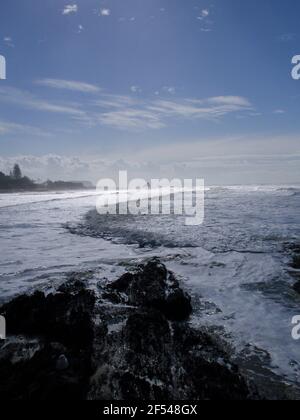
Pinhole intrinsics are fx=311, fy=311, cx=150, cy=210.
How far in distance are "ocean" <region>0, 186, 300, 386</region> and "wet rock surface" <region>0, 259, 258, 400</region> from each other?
64 cm

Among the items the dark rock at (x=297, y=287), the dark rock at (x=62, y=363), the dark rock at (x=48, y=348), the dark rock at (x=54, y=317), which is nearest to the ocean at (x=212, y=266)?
the dark rock at (x=297, y=287)

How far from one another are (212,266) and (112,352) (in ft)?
17.9

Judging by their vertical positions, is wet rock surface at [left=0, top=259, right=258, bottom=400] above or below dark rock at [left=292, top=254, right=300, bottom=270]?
below

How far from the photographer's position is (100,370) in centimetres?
417

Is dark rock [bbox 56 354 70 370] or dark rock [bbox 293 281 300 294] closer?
dark rock [bbox 56 354 70 370]

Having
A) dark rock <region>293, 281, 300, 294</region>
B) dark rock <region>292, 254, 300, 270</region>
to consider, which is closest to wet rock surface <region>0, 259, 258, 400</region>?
dark rock <region>293, 281, 300, 294</region>

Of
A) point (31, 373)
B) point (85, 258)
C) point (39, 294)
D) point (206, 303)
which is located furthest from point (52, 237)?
point (31, 373)

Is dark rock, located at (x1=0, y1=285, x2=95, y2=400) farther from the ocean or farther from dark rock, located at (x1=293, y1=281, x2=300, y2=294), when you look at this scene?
dark rock, located at (x1=293, y1=281, x2=300, y2=294)

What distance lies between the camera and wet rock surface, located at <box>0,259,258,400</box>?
12.4 ft

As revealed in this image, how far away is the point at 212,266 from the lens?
373 inches

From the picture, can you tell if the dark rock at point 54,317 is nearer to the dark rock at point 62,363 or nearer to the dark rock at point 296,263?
the dark rock at point 62,363

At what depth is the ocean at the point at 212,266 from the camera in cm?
531

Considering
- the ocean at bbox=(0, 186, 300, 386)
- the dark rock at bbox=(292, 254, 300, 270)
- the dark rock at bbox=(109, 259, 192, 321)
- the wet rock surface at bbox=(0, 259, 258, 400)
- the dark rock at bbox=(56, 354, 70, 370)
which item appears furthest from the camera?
the dark rock at bbox=(292, 254, 300, 270)

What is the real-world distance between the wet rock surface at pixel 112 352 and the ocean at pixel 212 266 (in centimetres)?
64
